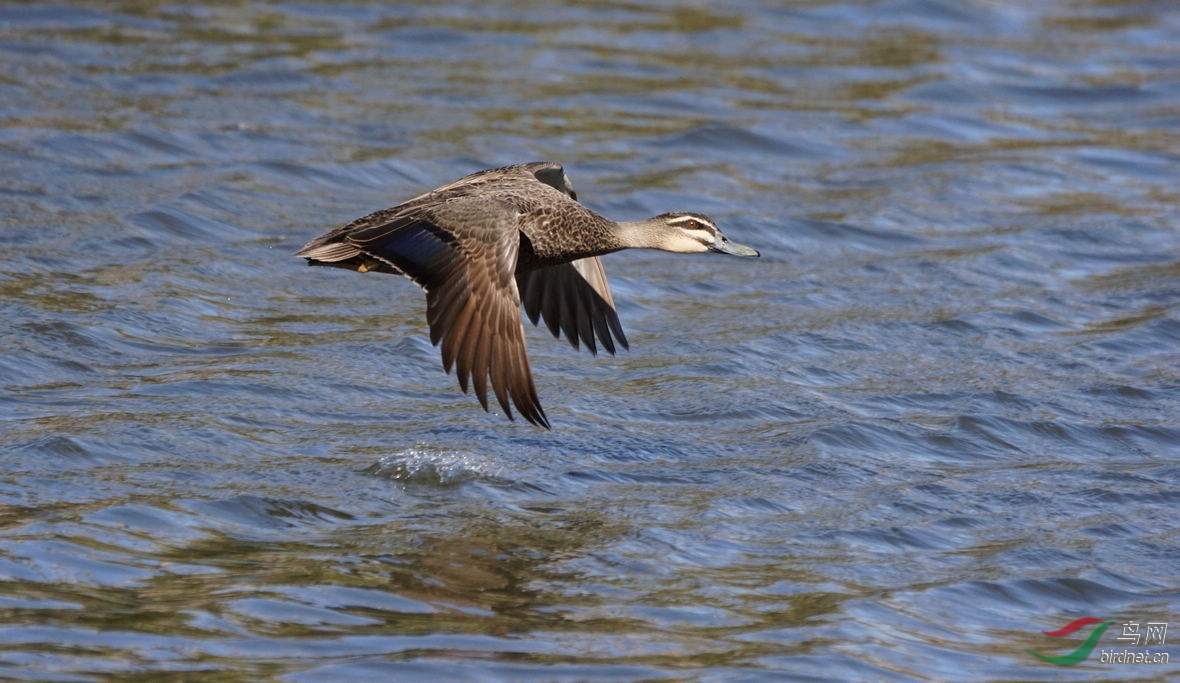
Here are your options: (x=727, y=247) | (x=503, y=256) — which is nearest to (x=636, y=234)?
(x=727, y=247)

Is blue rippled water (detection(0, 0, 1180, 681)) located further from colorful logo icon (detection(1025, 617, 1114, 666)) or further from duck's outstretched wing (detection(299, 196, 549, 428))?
duck's outstretched wing (detection(299, 196, 549, 428))

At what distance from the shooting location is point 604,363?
10555 millimetres

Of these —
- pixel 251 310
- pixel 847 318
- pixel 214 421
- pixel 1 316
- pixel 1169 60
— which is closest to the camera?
pixel 214 421

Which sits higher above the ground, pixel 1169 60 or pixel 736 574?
pixel 1169 60

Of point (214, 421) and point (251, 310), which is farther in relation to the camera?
point (251, 310)

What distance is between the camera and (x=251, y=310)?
35.4 ft

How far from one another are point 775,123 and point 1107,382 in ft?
21.0

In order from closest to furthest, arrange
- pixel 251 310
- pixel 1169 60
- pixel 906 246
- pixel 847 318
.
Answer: pixel 251 310 < pixel 847 318 < pixel 906 246 < pixel 1169 60

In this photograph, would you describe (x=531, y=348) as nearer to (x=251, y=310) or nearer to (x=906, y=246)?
(x=251, y=310)

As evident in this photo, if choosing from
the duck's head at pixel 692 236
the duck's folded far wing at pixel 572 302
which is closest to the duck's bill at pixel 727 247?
the duck's head at pixel 692 236

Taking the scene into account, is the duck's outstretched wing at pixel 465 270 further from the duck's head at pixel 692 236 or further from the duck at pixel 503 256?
the duck's head at pixel 692 236

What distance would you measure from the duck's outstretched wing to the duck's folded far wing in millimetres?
1290

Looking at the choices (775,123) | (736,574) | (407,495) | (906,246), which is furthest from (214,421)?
(775,123)

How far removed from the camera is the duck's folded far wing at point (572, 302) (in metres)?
9.59
